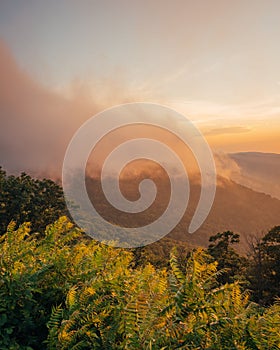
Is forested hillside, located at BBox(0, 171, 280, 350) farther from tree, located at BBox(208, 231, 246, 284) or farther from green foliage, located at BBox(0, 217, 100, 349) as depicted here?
tree, located at BBox(208, 231, 246, 284)

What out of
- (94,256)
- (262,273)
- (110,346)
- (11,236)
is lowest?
(262,273)

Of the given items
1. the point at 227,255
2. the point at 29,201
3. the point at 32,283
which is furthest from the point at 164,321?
the point at 29,201

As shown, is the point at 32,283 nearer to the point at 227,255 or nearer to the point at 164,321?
the point at 164,321

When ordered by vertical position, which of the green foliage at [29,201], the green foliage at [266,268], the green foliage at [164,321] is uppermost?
the green foliage at [29,201]

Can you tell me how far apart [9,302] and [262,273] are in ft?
105

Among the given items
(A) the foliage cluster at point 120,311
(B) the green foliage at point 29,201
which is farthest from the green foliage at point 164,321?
(B) the green foliage at point 29,201

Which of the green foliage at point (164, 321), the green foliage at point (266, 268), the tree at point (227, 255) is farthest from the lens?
the tree at point (227, 255)

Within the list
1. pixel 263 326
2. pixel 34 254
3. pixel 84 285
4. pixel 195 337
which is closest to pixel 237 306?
pixel 263 326

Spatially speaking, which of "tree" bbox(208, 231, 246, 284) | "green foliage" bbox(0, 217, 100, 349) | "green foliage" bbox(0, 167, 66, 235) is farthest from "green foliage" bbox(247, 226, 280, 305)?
"green foliage" bbox(0, 217, 100, 349)

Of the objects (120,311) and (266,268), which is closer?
(120,311)

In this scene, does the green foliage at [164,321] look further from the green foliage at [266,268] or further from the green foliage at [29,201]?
the green foliage at [29,201]

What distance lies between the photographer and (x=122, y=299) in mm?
3734

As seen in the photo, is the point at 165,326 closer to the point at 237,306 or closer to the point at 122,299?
the point at 122,299

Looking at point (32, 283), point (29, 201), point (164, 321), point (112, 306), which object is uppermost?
point (29, 201)
